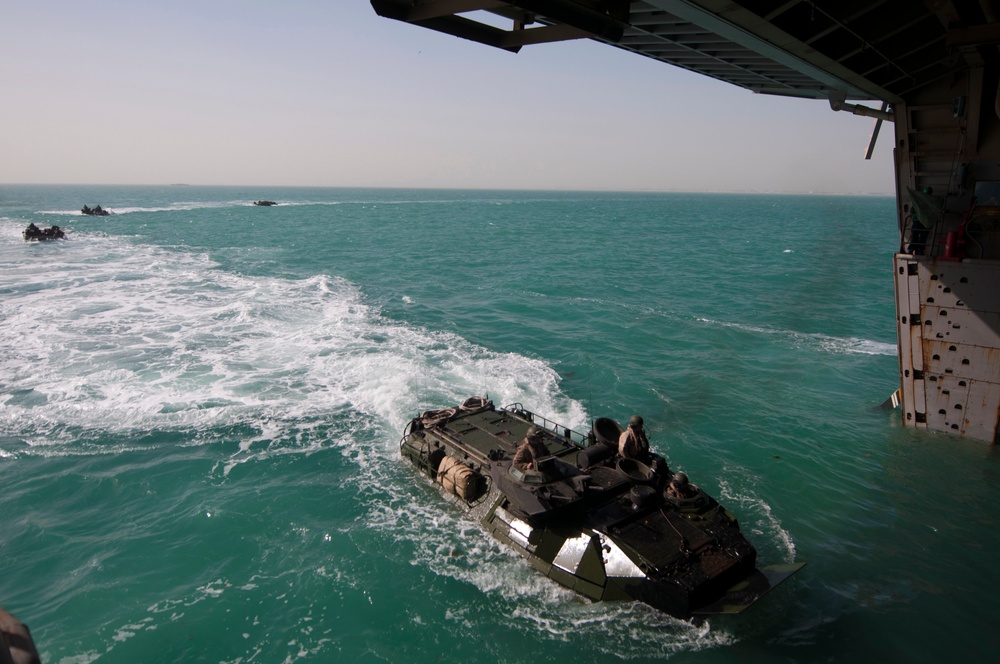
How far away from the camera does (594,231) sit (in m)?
90.8

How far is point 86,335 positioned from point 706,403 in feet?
89.2

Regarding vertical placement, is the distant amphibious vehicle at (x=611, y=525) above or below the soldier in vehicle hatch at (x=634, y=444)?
below

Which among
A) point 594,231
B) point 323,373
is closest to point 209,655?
point 323,373

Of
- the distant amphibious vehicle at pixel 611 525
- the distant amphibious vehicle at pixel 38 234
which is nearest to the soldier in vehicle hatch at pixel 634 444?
the distant amphibious vehicle at pixel 611 525

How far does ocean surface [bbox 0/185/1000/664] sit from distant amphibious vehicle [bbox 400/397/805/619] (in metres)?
0.62

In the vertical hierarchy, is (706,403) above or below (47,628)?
above

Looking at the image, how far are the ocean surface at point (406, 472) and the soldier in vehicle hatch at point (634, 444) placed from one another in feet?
10.8

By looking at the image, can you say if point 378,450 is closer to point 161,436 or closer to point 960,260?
point 161,436

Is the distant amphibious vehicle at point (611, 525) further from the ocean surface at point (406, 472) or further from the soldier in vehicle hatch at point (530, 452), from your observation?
the ocean surface at point (406, 472)

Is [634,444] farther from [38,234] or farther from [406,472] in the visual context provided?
[38,234]

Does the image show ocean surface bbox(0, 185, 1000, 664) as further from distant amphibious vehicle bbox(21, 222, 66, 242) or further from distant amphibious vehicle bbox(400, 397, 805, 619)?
distant amphibious vehicle bbox(21, 222, 66, 242)

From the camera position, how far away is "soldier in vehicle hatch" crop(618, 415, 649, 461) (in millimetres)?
13898

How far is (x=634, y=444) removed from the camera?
13891 millimetres

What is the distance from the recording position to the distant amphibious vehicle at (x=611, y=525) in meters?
11.2
